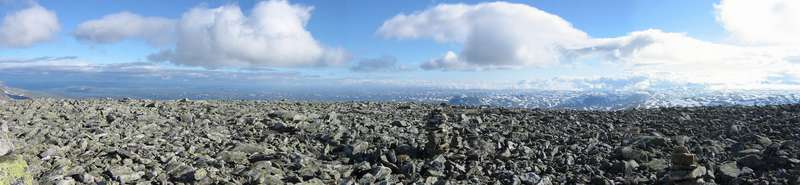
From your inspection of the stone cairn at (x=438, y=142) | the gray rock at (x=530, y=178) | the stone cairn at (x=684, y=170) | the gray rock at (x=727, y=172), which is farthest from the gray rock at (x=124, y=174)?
the gray rock at (x=727, y=172)

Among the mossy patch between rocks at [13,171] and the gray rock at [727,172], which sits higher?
the mossy patch between rocks at [13,171]

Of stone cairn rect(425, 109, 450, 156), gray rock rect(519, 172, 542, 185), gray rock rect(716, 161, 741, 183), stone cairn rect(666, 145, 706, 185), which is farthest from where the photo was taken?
stone cairn rect(425, 109, 450, 156)

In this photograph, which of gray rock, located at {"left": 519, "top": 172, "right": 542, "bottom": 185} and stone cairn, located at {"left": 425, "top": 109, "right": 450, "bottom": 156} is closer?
gray rock, located at {"left": 519, "top": 172, "right": 542, "bottom": 185}

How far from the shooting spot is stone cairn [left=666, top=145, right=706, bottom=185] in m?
15.6

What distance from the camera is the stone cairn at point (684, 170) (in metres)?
15.6

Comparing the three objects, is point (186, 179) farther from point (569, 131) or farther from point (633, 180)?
point (569, 131)

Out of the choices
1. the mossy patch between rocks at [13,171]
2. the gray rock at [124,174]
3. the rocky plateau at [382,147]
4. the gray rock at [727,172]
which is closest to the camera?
the mossy patch between rocks at [13,171]

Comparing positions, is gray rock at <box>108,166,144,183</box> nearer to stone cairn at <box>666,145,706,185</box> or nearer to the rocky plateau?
the rocky plateau

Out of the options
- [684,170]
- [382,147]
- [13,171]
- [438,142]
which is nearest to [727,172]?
[684,170]

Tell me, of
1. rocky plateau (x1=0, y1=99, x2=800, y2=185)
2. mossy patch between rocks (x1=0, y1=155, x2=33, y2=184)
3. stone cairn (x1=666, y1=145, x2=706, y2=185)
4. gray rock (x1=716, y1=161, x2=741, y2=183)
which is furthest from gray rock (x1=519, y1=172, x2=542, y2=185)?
mossy patch between rocks (x1=0, y1=155, x2=33, y2=184)

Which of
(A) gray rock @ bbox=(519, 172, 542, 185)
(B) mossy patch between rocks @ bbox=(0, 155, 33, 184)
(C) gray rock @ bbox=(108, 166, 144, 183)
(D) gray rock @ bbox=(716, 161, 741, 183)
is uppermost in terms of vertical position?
(B) mossy patch between rocks @ bbox=(0, 155, 33, 184)

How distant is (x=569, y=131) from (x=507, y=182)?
24.8 ft

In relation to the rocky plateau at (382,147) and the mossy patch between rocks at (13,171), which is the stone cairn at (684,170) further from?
the mossy patch between rocks at (13,171)

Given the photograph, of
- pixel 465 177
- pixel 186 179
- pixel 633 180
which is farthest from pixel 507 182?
pixel 186 179
